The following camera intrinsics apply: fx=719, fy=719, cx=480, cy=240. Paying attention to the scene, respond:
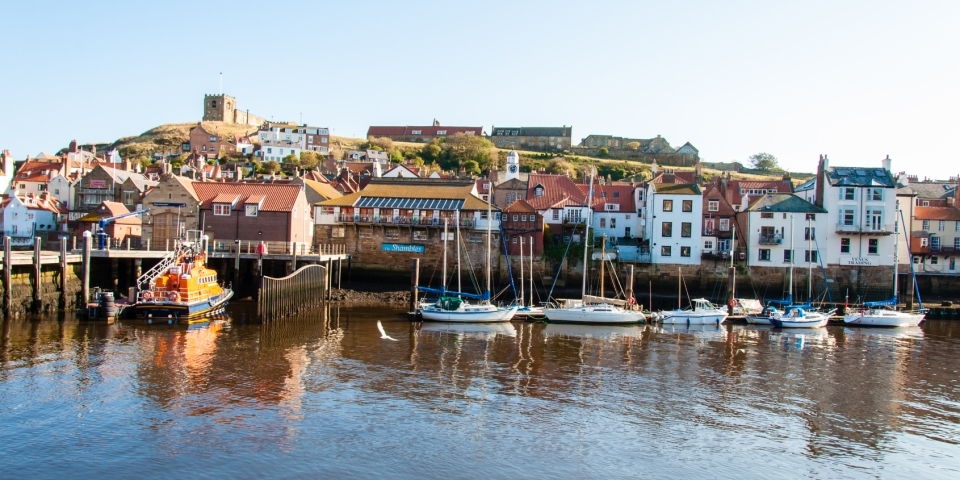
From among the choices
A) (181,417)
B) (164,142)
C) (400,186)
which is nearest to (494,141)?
(164,142)

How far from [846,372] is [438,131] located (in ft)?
398

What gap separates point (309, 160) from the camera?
114 metres

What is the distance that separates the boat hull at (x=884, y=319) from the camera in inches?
1820

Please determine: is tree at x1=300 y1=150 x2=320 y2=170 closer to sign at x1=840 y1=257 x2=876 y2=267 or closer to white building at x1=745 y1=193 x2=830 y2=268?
white building at x1=745 y1=193 x2=830 y2=268

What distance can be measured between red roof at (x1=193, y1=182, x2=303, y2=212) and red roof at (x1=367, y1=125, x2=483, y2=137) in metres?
87.4

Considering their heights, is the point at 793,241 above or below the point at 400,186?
below

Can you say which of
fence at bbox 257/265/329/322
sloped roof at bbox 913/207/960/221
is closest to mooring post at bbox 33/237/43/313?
fence at bbox 257/265/329/322

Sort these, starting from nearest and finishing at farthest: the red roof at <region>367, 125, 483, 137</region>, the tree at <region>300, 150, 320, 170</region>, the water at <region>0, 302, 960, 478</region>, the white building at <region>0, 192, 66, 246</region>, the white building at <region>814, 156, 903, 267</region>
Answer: the water at <region>0, 302, 960, 478</region> → the white building at <region>814, 156, 903, 267</region> → the white building at <region>0, 192, 66, 246</region> → the tree at <region>300, 150, 320, 170</region> → the red roof at <region>367, 125, 483, 137</region>

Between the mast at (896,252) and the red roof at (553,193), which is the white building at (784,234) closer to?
the mast at (896,252)

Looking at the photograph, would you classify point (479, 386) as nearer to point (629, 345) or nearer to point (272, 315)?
point (629, 345)

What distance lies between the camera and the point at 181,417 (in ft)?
70.4

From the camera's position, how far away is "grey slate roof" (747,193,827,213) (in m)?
57.1

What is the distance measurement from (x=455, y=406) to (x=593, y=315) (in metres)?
21.6

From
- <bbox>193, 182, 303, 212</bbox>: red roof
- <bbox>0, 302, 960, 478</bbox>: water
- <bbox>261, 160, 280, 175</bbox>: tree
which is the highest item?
<bbox>261, 160, 280, 175</bbox>: tree
